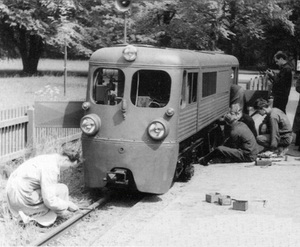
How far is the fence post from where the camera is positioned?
1136cm

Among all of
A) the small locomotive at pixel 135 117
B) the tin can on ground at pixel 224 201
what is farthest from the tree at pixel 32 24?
the tin can on ground at pixel 224 201

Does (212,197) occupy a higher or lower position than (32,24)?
lower

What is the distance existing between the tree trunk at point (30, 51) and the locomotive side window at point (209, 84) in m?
24.1

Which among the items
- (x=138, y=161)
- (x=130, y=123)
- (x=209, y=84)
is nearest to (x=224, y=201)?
(x=138, y=161)

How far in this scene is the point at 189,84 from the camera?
984 cm

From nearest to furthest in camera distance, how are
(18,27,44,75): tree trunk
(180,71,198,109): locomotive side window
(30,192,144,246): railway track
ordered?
(30,192,144,246): railway track < (180,71,198,109): locomotive side window < (18,27,44,75): tree trunk

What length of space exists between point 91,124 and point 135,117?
27.6 inches

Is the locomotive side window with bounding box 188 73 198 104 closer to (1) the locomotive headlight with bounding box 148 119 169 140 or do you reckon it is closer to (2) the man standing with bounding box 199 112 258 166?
(1) the locomotive headlight with bounding box 148 119 169 140

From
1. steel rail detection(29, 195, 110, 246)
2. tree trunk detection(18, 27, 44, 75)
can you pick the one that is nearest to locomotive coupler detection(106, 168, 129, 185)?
steel rail detection(29, 195, 110, 246)

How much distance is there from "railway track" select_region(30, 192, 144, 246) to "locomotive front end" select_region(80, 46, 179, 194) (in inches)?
14.0

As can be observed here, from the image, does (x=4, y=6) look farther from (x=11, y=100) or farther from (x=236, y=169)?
(x=236, y=169)

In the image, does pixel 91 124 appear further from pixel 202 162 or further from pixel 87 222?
pixel 202 162

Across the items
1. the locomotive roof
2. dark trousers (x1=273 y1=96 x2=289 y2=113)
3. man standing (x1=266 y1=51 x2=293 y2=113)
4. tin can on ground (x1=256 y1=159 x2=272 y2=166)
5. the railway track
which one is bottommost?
the railway track

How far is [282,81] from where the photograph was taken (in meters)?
14.0
